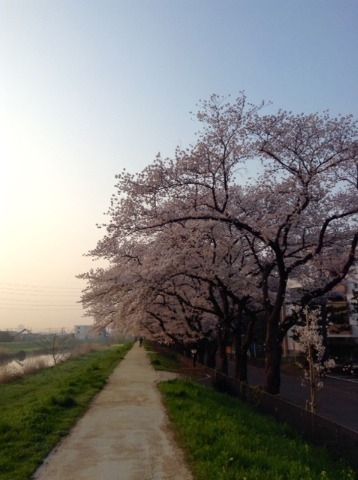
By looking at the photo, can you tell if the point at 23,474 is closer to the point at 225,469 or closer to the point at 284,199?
the point at 225,469

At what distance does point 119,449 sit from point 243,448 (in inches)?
93.8

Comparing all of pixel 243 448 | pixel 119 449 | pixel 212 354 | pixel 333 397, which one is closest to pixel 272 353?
pixel 243 448

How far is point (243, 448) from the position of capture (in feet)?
26.8

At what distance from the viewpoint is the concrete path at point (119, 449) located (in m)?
7.31

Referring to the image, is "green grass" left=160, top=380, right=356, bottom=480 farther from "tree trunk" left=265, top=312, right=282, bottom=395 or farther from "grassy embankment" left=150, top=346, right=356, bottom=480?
"tree trunk" left=265, top=312, right=282, bottom=395

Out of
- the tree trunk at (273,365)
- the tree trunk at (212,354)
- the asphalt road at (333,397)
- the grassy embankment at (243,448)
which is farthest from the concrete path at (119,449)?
the tree trunk at (212,354)

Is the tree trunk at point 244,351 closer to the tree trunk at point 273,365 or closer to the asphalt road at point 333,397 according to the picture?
the asphalt road at point 333,397

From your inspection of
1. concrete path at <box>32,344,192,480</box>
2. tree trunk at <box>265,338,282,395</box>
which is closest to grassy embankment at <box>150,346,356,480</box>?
concrete path at <box>32,344,192,480</box>

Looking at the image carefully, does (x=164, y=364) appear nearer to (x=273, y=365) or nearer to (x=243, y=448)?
(x=273, y=365)

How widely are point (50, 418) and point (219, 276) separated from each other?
7.96 meters

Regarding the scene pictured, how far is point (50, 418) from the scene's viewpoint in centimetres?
1193

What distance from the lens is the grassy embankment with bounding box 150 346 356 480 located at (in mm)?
7012

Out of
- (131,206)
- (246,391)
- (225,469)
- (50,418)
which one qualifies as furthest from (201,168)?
(225,469)

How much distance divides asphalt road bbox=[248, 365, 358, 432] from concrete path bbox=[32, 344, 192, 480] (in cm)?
764
